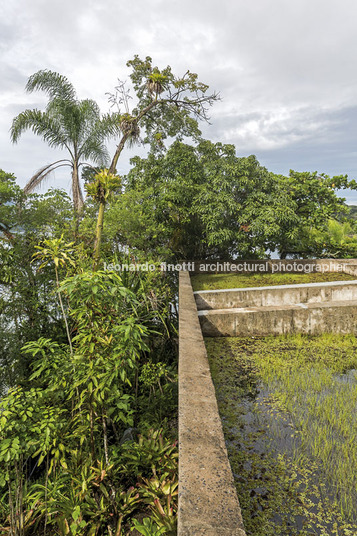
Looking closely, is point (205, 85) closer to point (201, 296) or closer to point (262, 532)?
point (201, 296)

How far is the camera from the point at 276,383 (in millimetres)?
3498

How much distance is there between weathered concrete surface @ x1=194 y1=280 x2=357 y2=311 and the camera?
20.8 feet

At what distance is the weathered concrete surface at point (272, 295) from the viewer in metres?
6.33

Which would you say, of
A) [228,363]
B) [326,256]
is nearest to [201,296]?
[228,363]

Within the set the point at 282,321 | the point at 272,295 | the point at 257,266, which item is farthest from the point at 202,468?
the point at 257,266

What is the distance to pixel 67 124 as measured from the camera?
927 centimetres

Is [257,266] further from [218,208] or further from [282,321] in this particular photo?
[282,321]

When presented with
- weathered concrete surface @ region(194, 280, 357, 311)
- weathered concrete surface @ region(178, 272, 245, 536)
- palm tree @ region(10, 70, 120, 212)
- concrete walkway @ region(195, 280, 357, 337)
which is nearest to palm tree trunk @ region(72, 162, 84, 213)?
palm tree @ region(10, 70, 120, 212)

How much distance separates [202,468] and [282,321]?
3.73 m

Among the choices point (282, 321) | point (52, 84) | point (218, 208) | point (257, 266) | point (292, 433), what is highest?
point (52, 84)

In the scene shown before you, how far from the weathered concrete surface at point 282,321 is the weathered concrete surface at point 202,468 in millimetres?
2167

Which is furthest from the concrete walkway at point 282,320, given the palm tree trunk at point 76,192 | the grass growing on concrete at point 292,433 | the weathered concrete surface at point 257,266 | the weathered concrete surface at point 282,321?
the weathered concrete surface at point 257,266

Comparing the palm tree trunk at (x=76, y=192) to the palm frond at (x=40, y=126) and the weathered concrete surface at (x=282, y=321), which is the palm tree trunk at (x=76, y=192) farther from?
the weathered concrete surface at (x=282, y=321)

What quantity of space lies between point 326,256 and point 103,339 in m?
12.0
